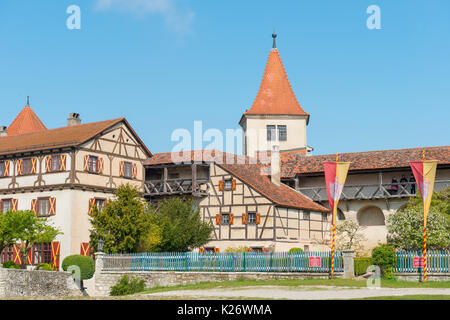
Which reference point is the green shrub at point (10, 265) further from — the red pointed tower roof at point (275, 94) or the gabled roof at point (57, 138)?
the red pointed tower roof at point (275, 94)

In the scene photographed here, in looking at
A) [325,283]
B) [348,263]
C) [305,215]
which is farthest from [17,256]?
[325,283]

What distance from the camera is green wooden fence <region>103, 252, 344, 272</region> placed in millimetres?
30984

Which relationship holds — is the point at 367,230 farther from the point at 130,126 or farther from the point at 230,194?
the point at 130,126

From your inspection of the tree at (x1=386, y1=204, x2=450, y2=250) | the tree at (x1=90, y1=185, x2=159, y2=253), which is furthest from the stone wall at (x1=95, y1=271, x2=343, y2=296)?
the tree at (x1=386, y1=204, x2=450, y2=250)

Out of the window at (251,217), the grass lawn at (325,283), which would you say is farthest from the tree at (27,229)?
the grass lawn at (325,283)

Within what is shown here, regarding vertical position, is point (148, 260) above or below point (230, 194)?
below

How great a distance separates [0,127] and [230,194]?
2169cm

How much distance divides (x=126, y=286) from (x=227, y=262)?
222 inches

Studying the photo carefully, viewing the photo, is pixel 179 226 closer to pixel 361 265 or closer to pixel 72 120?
pixel 361 265

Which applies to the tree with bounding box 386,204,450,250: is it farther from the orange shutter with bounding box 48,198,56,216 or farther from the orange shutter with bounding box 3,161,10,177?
the orange shutter with bounding box 3,161,10,177

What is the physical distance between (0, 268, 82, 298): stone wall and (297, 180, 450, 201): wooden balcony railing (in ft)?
→ 58.9

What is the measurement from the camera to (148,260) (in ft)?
115
